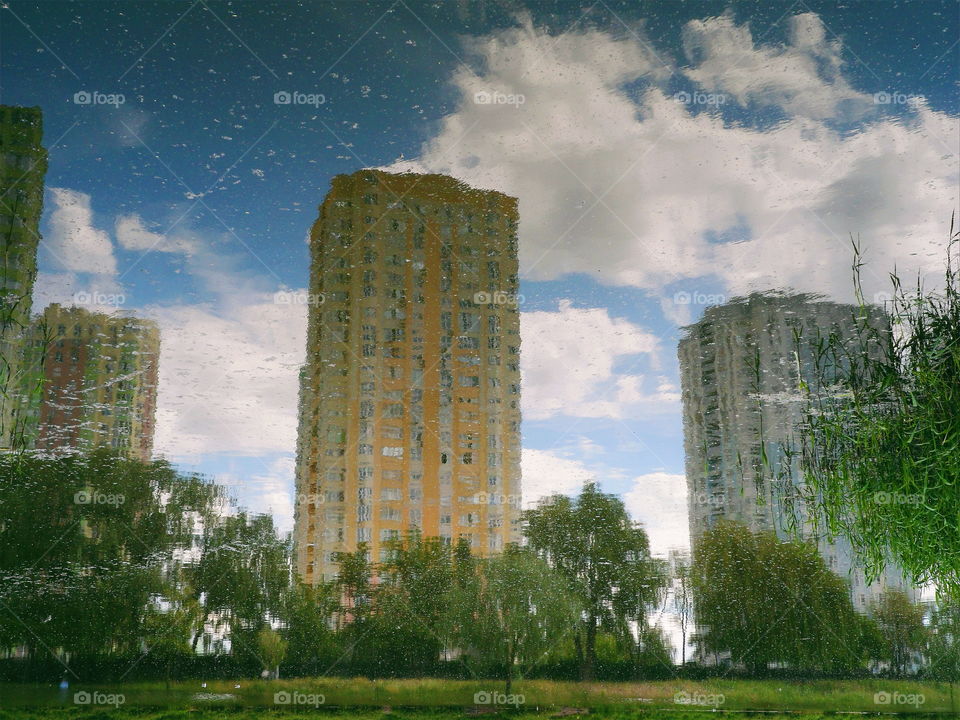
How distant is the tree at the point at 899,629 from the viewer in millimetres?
4785

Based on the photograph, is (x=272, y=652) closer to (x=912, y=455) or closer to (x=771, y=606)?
(x=771, y=606)

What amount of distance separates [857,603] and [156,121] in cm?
532

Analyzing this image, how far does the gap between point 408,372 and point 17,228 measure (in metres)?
2.70

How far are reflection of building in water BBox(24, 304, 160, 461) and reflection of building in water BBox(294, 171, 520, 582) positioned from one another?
100 cm

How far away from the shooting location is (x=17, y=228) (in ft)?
17.0

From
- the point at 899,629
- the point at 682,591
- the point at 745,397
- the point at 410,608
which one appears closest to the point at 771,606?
the point at 682,591

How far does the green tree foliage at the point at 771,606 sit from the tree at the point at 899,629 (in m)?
0.14

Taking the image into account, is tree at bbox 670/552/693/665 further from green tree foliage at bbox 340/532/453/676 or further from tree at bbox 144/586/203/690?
tree at bbox 144/586/203/690

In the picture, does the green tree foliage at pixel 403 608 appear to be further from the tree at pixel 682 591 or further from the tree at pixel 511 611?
the tree at pixel 682 591

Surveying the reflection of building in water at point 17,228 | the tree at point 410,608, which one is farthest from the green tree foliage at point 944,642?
the reflection of building in water at point 17,228

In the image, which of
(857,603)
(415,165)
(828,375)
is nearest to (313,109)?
(415,165)

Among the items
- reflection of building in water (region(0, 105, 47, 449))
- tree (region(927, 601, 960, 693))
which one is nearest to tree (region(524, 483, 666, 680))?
tree (region(927, 601, 960, 693))

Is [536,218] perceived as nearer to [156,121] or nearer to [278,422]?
[278,422]

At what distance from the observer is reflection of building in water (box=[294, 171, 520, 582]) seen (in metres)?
4.95
